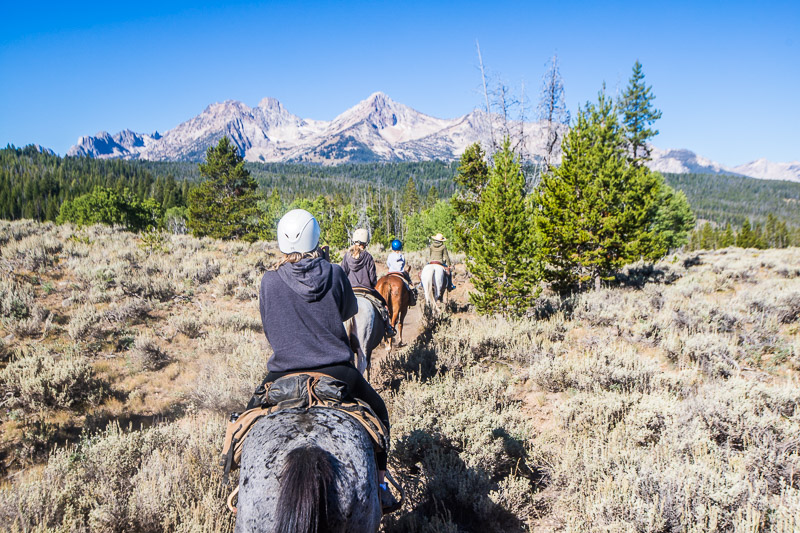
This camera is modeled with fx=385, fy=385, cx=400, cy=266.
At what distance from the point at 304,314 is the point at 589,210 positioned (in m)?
10.8

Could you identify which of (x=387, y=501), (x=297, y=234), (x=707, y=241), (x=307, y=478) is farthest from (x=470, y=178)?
(x=707, y=241)

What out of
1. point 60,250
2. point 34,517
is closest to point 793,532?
point 34,517

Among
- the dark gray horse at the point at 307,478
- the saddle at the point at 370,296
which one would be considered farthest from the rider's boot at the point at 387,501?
the saddle at the point at 370,296

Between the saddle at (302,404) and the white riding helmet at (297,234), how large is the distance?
89 cm

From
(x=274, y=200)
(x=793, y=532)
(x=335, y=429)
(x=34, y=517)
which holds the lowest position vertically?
(x=34, y=517)

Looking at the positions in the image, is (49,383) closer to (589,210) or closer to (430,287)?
(430,287)

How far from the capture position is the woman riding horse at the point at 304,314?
2.72 metres

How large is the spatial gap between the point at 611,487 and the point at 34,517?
4553 mm

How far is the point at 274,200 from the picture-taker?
3649 inches

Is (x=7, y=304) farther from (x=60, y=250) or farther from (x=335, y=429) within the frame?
(x=335, y=429)

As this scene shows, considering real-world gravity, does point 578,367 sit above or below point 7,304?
below

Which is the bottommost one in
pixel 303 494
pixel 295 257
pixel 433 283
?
pixel 433 283

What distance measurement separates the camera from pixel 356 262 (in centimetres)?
684

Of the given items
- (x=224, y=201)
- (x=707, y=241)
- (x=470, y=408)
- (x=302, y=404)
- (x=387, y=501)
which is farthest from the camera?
(x=707, y=241)
